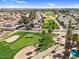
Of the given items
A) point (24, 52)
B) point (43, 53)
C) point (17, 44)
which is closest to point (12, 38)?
point (17, 44)

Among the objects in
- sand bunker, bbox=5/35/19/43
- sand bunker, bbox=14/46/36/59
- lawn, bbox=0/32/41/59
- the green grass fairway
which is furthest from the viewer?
sand bunker, bbox=5/35/19/43

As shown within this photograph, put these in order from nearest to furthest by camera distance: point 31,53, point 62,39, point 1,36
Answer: point 31,53 → point 62,39 → point 1,36

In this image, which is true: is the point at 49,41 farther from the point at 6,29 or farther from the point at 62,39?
the point at 6,29

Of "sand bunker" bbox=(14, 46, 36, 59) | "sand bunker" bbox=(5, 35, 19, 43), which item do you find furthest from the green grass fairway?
"sand bunker" bbox=(14, 46, 36, 59)

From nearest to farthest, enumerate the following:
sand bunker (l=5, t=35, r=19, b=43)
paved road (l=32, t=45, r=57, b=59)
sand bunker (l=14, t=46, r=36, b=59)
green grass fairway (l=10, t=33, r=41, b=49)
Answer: paved road (l=32, t=45, r=57, b=59)
sand bunker (l=14, t=46, r=36, b=59)
green grass fairway (l=10, t=33, r=41, b=49)
sand bunker (l=5, t=35, r=19, b=43)

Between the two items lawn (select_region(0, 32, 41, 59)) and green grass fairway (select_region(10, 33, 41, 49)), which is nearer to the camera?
lawn (select_region(0, 32, 41, 59))

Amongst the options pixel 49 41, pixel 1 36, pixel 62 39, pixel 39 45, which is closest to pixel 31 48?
pixel 39 45

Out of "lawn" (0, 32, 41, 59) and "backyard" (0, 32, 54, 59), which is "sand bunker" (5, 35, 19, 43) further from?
"lawn" (0, 32, 41, 59)

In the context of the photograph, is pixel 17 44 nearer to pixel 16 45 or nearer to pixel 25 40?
pixel 16 45
